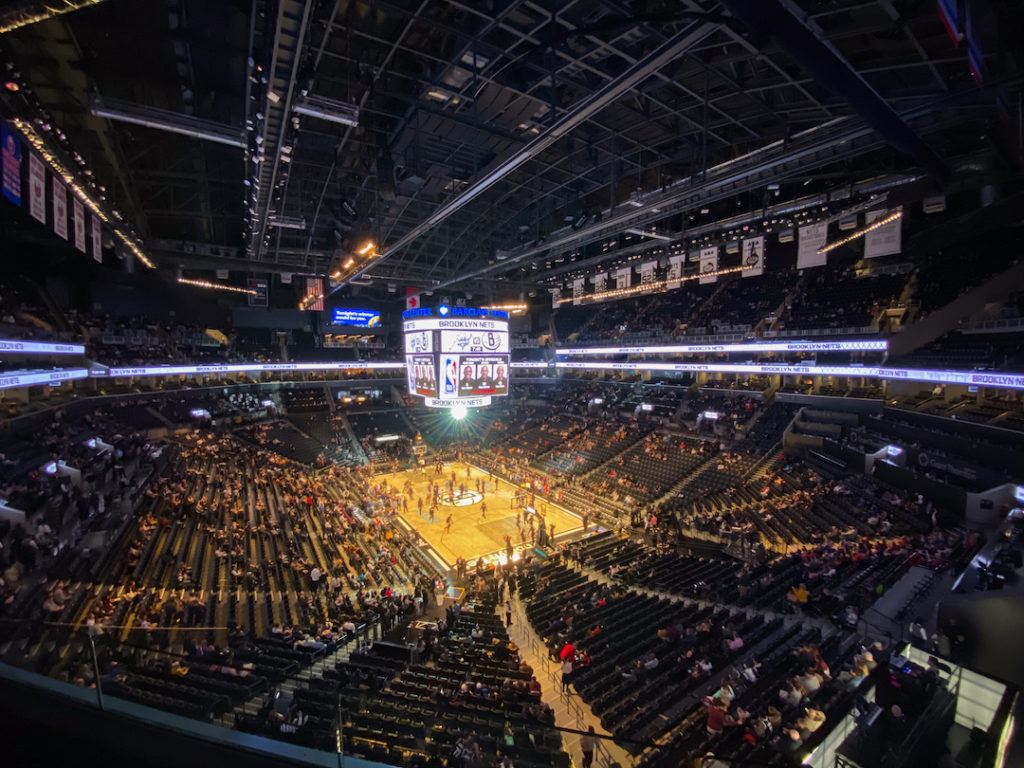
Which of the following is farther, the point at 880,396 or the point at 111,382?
the point at 111,382

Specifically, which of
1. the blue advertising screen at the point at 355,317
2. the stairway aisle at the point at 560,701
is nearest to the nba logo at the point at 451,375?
the stairway aisle at the point at 560,701

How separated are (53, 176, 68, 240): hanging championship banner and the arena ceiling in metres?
2.22

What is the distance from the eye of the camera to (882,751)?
21.0 feet

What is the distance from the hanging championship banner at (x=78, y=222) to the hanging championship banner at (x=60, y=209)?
0.88 metres

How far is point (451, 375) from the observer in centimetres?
1983

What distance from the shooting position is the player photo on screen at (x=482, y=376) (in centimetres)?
2020

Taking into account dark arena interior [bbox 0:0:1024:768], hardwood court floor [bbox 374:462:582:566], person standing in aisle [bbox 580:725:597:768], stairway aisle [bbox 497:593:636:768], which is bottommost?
hardwood court floor [bbox 374:462:582:566]

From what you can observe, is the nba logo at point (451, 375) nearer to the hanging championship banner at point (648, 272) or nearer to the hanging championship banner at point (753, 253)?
the hanging championship banner at point (648, 272)

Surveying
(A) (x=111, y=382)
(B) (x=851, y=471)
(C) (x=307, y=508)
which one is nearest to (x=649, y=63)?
(B) (x=851, y=471)

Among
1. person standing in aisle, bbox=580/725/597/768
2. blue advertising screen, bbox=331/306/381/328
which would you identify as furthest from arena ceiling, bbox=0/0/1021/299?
blue advertising screen, bbox=331/306/381/328

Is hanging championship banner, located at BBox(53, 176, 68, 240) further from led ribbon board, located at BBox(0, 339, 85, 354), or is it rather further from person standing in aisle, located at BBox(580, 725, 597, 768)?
person standing in aisle, located at BBox(580, 725, 597, 768)

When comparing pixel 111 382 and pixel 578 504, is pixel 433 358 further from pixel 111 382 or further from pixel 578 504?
pixel 111 382

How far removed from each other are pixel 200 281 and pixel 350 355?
43.0 feet

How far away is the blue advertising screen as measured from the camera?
126 ft
